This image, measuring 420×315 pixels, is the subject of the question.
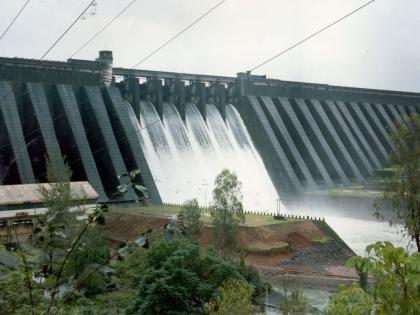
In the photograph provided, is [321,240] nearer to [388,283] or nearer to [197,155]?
[197,155]

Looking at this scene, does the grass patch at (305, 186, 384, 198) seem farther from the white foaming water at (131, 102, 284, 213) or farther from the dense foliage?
the dense foliage

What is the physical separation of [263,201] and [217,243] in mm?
23579

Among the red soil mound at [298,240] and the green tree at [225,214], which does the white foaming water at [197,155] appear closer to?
the red soil mound at [298,240]

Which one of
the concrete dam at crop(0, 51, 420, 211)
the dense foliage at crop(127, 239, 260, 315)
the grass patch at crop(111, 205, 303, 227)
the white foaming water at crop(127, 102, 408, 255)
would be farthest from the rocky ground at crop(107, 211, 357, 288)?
the dense foliage at crop(127, 239, 260, 315)

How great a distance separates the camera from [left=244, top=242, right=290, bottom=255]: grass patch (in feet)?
98.5

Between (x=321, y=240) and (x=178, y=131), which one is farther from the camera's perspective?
(x=178, y=131)

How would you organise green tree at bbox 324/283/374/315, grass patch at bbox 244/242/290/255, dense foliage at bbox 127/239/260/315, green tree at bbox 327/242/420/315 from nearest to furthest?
green tree at bbox 327/242/420/315 → green tree at bbox 324/283/374/315 → dense foliage at bbox 127/239/260/315 → grass patch at bbox 244/242/290/255

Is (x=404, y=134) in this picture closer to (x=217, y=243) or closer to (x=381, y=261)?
(x=217, y=243)

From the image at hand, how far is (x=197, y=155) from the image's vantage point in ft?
158

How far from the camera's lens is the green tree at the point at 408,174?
21.5m

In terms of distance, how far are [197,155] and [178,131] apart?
3.13 m

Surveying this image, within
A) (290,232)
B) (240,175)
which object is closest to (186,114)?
(240,175)

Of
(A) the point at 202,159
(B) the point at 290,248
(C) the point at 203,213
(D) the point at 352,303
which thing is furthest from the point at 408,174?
(A) the point at 202,159

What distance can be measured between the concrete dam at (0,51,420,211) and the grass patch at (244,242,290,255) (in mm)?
11869
